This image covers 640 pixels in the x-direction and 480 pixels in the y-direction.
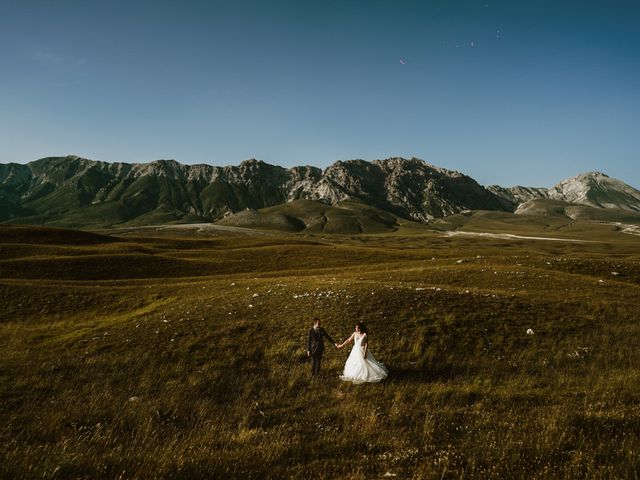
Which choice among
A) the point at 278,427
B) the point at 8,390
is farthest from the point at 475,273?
the point at 8,390

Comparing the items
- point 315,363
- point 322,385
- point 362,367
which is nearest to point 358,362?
point 362,367

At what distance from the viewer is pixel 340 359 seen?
61.1ft

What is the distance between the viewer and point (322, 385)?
50.9 feet

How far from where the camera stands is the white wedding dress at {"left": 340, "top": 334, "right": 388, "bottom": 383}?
50.8 ft

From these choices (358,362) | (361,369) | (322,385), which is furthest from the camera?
(358,362)

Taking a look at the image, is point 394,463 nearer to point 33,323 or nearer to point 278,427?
point 278,427

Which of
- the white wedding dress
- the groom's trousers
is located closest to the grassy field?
the groom's trousers

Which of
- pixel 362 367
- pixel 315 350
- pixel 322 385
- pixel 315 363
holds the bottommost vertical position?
pixel 322 385

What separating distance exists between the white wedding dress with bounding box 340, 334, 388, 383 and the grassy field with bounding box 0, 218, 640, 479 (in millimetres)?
623

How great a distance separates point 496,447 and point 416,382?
706 cm

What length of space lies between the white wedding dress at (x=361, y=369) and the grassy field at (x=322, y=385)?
24.5 inches

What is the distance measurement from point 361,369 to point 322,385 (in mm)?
1830

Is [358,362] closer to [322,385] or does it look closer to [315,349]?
[322,385]

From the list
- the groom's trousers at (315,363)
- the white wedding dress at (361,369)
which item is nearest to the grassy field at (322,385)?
the groom's trousers at (315,363)
